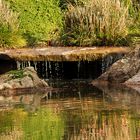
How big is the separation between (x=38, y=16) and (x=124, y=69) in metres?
8.28

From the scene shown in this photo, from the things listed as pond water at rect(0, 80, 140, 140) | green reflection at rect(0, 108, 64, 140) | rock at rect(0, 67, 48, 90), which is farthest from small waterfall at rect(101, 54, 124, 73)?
green reflection at rect(0, 108, 64, 140)

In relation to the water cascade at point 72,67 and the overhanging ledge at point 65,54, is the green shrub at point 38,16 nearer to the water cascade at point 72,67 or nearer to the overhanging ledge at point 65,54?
the water cascade at point 72,67

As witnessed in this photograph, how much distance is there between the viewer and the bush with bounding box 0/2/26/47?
22156 millimetres

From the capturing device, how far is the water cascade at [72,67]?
2036 centimetres

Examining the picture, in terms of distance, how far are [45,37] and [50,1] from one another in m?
3.98

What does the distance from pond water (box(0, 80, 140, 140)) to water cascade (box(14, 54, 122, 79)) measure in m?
3.20

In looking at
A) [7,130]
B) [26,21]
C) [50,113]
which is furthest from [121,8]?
[7,130]

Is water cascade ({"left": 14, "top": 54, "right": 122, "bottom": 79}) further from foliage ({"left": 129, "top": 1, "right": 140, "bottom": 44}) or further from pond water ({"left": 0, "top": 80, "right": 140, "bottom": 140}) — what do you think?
pond water ({"left": 0, "top": 80, "right": 140, "bottom": 140})

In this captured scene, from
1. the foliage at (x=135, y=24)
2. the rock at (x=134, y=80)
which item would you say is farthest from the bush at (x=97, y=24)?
the rock at (x=134, y=80)

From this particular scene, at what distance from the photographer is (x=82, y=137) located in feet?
32.6

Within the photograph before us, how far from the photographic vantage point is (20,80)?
1766 cm

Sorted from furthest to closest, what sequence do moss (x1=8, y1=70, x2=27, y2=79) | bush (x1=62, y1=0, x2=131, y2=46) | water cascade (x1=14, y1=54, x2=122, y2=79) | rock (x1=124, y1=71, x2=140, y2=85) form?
bush (x1=62, y1=0, x2=131, y2=46) < water cascade (x1=14, y1=54, x2=122, y2=79) < rock (x1=124, y1=71, x2=140, y2=85) < moss (x1=8, y1=70, x2=27, y2=79)

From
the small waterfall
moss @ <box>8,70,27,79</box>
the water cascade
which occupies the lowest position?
the water cascade

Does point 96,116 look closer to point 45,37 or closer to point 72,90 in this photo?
point 72,90
